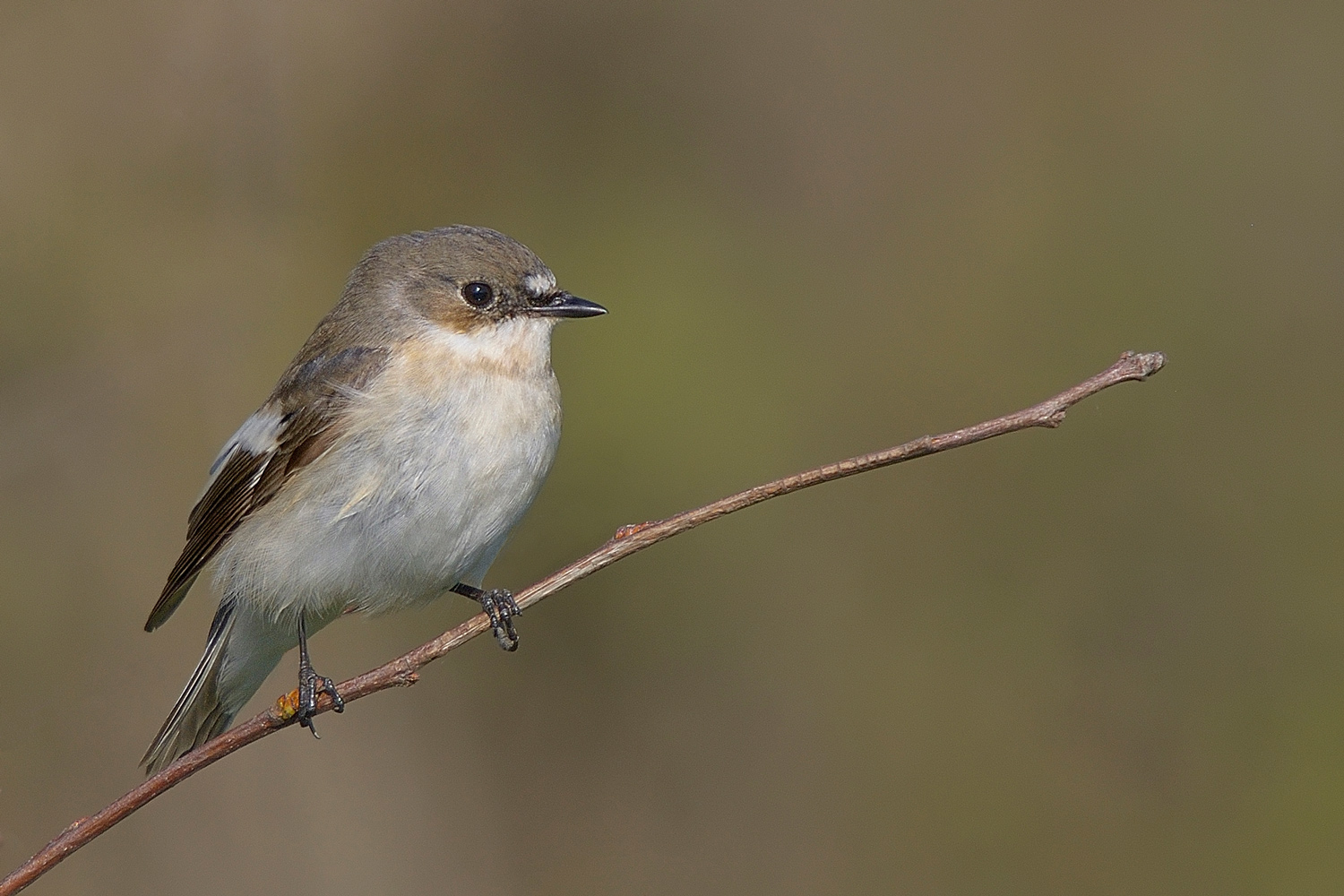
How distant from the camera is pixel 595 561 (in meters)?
3.06

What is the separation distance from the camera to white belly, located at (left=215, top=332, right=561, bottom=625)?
396 cm

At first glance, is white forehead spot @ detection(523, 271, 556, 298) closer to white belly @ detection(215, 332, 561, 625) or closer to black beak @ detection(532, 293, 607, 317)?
black beak @ detection(532, 293, 607, 317)

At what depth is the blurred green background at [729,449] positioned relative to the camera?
6.39 meters

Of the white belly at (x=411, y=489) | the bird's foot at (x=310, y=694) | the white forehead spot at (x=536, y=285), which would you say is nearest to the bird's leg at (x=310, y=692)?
the bird's foot at (x=310, y=694)

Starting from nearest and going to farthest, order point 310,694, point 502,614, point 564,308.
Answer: point 310,694, point 502,614, point 564,308

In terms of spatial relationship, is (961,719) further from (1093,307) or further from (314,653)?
(314,653)

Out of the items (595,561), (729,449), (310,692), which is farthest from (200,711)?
(729,449)

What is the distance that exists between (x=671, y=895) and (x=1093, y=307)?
3.89 metres

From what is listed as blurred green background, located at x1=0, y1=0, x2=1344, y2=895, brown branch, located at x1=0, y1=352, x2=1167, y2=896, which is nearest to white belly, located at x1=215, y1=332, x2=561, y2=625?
brown branch, located at x1=0, y1=352, x2=1167, y2=896

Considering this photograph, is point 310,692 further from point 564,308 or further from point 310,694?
point 564,308

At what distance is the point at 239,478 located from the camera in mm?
4484

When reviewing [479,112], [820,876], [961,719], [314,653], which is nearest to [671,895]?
[820,876]

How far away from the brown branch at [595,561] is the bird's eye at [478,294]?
137cm

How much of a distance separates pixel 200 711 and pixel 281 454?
921 millimetres
